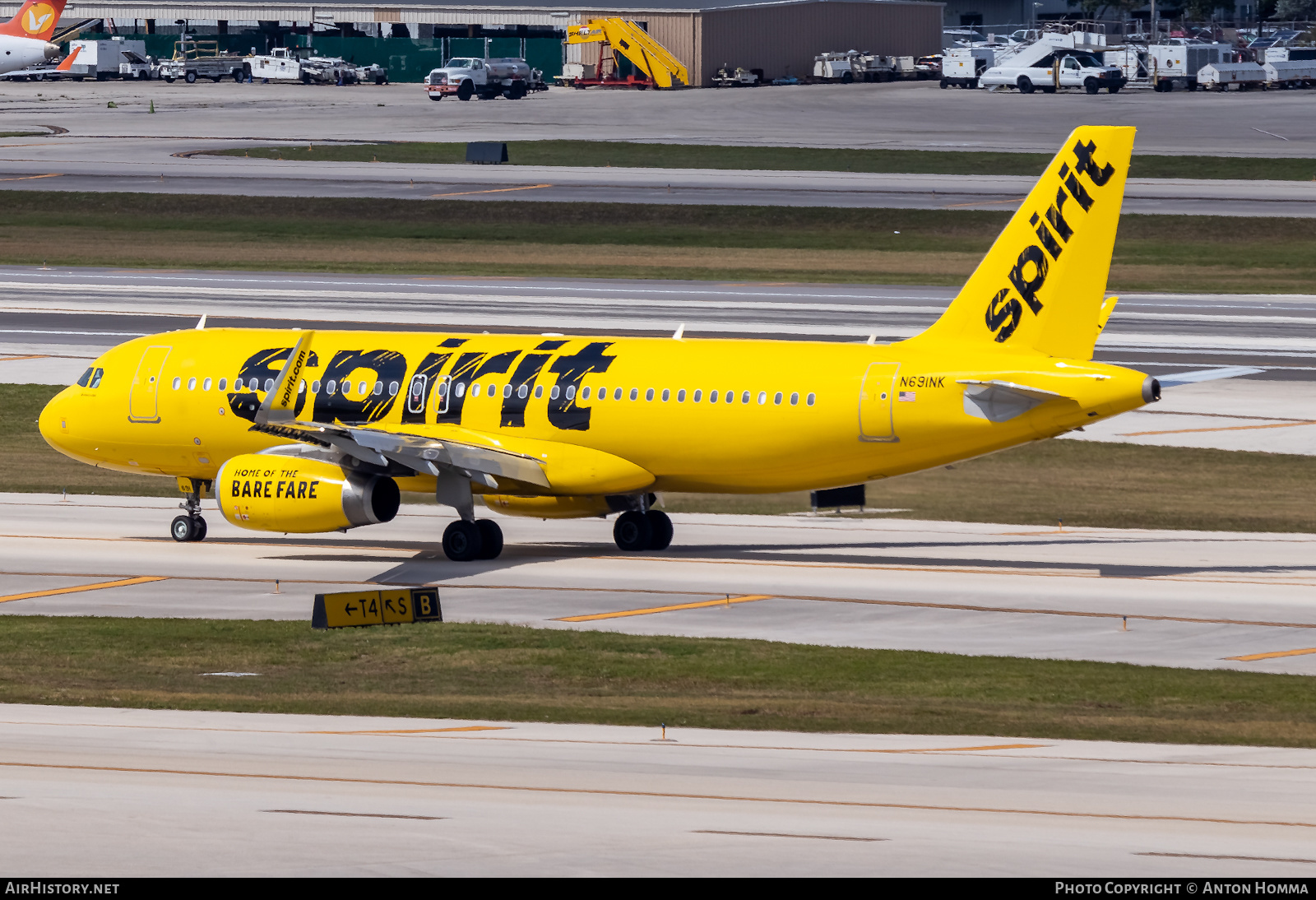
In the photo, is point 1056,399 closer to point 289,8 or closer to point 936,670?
point 936,670

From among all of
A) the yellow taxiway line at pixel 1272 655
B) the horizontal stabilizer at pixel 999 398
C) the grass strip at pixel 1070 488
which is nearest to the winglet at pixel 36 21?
the grass strip at pixel 1070 488

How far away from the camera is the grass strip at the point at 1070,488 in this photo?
45.3 metres

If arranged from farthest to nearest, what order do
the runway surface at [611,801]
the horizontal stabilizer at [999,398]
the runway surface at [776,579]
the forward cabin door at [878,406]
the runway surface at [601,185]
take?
the runway surface at [601,185]
the forward cabin door at [878,406]
the horizontal stabilizer at [999,398]
the runway surface at [776,579]
the runway surface at [611,801]

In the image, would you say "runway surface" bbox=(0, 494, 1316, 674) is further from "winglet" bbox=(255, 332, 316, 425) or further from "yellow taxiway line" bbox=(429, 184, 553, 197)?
"yellow taxiway line" bbox=(429, 184, 553, 197)

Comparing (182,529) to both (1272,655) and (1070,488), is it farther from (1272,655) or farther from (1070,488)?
(1272,655)

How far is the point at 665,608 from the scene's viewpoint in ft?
114

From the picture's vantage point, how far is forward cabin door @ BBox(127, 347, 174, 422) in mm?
43156

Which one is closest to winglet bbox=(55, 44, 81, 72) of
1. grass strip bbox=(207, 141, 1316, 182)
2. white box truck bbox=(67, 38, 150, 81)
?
white box truck bbox=(67, 38, 150, 81)

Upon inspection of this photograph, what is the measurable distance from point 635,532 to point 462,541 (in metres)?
3.62

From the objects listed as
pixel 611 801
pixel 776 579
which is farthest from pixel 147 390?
pixel 611 801

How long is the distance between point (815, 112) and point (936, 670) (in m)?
122

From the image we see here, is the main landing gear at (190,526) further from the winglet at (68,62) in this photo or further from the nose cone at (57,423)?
the winglet at (68,62)

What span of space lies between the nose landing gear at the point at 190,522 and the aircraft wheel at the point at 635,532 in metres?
9.04

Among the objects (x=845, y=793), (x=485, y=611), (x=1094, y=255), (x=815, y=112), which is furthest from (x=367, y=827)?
(x=815, y=112)
